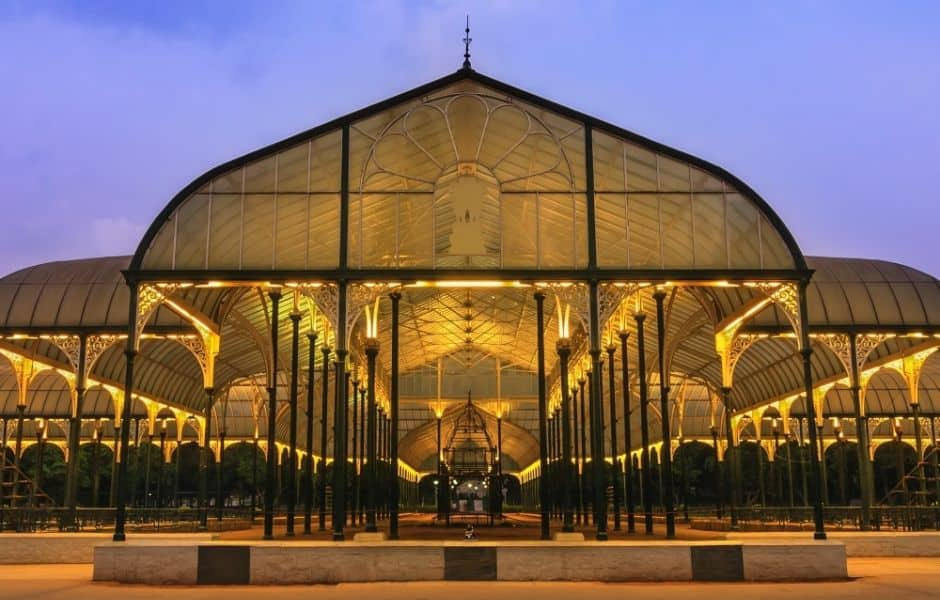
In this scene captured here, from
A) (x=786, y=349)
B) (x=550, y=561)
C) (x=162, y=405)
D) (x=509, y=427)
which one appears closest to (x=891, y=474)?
(x=509, y=427)

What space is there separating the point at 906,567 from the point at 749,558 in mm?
5053

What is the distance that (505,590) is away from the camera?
1664 cm

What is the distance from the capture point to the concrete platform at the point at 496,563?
18.6 m

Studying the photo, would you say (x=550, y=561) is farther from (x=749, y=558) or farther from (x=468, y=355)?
(x=468, y=355)

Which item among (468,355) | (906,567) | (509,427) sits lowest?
(906,567)

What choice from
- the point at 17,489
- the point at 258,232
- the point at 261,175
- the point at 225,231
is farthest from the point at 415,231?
the point at 17,489

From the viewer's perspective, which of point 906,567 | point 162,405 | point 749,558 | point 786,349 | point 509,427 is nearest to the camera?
point 749,558

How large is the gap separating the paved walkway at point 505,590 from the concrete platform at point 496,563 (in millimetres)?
539

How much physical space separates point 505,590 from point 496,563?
2.01 m

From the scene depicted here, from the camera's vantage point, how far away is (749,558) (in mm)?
18625

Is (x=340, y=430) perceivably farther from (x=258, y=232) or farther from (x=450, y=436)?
(x=450, y=436)

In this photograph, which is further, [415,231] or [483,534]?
[483,534]

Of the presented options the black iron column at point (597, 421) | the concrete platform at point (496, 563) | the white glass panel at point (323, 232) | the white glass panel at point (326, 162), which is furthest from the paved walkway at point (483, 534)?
the white glass panel at point (326, 162)

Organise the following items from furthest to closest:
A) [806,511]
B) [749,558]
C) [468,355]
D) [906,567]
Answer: [468,355] → [806,511] → [906,567] → [749,558]
